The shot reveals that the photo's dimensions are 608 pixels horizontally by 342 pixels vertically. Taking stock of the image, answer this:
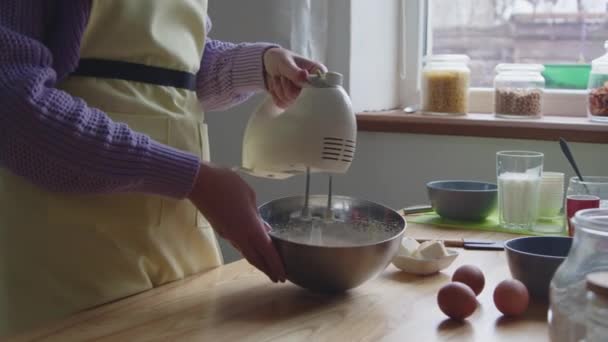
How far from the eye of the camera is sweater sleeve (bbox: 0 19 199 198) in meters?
0.88

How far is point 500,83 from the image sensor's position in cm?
201

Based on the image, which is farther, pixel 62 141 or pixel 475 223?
pixel 475 223

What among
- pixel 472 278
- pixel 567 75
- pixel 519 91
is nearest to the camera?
pixel 472 278

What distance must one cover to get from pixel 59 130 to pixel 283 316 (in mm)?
335

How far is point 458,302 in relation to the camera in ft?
2.96

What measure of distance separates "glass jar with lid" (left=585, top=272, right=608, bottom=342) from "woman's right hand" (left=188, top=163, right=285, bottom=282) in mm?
417

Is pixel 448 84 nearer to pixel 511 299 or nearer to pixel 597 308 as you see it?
pixel 511 299

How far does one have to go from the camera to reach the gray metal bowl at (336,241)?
96cm

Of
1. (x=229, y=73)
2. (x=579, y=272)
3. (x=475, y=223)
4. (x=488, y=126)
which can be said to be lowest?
(x=475, y=223)

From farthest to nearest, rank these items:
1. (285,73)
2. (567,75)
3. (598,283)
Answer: (567,75)
(285,73)
(598,283)

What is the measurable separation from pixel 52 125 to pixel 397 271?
20.4 inches

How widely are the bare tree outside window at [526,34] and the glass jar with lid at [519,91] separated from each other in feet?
0.43

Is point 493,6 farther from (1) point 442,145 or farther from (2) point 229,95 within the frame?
(2) point 229,95

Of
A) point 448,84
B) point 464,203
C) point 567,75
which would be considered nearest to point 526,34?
point 567,75
